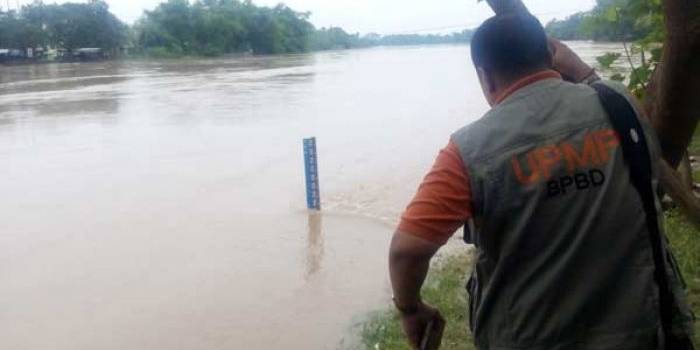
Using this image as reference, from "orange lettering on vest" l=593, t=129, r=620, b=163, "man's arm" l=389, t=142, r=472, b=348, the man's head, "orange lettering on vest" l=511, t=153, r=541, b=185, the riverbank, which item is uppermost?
the man's head

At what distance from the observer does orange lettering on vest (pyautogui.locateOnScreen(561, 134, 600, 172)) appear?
169cm

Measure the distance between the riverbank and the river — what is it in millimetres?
322

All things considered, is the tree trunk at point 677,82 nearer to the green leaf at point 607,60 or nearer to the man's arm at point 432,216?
→ the man's arm at point 432,216

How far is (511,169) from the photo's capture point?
168cm

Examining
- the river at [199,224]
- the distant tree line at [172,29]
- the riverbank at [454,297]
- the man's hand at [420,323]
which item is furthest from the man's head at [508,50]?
the distant tree line at [172,29]

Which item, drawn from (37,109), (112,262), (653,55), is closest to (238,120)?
(37,109)

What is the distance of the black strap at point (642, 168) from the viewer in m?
1.73

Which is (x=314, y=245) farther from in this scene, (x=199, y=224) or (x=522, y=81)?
(x=522, y=81)

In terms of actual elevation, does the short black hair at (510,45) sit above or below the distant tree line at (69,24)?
below

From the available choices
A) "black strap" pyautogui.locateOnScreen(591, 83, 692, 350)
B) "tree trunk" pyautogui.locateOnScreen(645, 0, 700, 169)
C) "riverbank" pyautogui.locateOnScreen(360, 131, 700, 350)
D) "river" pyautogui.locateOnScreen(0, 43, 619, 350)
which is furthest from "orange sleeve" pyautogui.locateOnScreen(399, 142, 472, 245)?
"river" pyautogui.locateOnScreen(0, 43, 619, 350)

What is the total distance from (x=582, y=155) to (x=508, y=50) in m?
0.31

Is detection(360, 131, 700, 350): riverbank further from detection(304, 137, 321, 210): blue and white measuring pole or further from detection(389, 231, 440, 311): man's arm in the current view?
detection(304, 137, 321, 210): blue and white measuring pole

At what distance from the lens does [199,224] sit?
9766 millimetres

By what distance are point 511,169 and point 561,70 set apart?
0.75m
